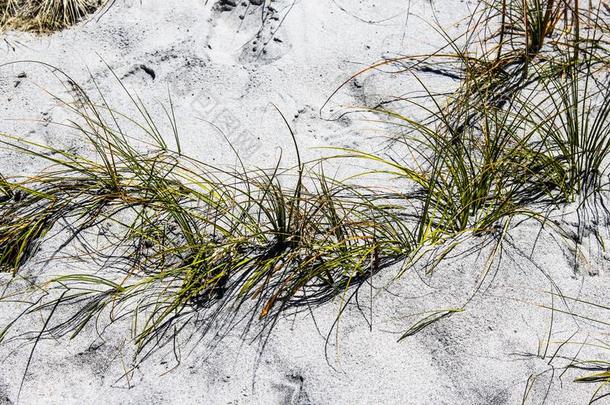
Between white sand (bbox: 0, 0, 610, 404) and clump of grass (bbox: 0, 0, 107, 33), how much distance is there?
0.45 ft

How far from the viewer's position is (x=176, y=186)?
240 centimetres

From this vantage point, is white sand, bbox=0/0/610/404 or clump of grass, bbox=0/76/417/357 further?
clump of grass, bbox=0/76/417/357

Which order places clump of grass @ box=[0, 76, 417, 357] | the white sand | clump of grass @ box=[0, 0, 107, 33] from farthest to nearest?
1. clump of grass @ box=[0, 0, 107, 33]
2. clump of grass @ box=[0, 76, 417, 357]
3. the white sand

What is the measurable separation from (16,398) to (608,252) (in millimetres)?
1831

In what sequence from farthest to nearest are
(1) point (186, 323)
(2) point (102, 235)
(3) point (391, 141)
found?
(3) point (391, 141) < (2) point (102, 235) < (1) point (186, 323)

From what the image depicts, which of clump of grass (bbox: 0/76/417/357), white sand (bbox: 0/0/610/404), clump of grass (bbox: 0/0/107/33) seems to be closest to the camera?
white sand (bbox: 0/0/610/404)

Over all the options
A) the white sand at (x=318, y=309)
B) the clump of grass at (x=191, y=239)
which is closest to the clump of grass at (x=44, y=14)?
the white sand at (x=318, y=309)

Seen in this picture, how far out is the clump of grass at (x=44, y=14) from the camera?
2.96 metres

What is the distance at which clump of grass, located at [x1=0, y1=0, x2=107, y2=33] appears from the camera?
2.96m

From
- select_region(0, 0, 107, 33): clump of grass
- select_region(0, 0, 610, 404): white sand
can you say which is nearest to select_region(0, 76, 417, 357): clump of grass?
select_region(0, 0, 610, 404): white sand

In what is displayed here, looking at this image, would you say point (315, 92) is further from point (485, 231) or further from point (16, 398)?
point (16, 398)

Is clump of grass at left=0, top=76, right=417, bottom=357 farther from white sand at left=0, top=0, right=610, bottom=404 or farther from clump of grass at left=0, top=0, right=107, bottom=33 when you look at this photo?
clump of grass at left=0, top=0, right=107, bottom=33

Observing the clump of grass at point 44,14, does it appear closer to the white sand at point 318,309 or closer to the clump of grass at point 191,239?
the white sand at point 318,309

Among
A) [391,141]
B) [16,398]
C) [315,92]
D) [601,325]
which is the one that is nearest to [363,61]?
[315,92]
